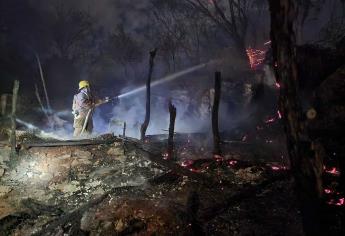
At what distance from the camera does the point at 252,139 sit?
14.9 m

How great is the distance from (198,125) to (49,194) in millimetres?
13473

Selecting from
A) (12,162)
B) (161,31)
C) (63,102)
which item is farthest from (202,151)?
(161,31)

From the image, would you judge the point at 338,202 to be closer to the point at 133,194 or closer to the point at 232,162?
the point at 232,162

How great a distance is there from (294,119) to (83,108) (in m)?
9.14

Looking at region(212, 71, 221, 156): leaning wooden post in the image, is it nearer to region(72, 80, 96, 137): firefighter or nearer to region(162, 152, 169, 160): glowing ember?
region(162, 152, 169, 160): glowing ember

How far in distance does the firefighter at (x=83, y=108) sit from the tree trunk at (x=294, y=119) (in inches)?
347

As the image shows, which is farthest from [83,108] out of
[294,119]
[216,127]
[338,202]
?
[338,202]

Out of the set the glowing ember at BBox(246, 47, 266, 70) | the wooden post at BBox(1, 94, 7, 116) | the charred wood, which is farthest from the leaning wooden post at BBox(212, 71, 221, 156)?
the glowing ember at BBox(246, 47, 266, 70)

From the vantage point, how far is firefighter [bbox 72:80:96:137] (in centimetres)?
1327

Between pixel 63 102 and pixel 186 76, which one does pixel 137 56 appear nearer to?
pixel 186 76

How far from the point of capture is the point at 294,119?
19.6 feet

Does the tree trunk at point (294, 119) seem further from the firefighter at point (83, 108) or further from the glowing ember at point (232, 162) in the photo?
the firefighter at point (83, 108)

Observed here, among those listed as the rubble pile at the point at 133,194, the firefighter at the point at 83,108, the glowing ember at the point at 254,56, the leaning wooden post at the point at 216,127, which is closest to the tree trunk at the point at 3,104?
the firefighter at the point at 83,108

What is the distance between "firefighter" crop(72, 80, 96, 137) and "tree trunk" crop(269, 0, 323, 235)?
8801 mm
